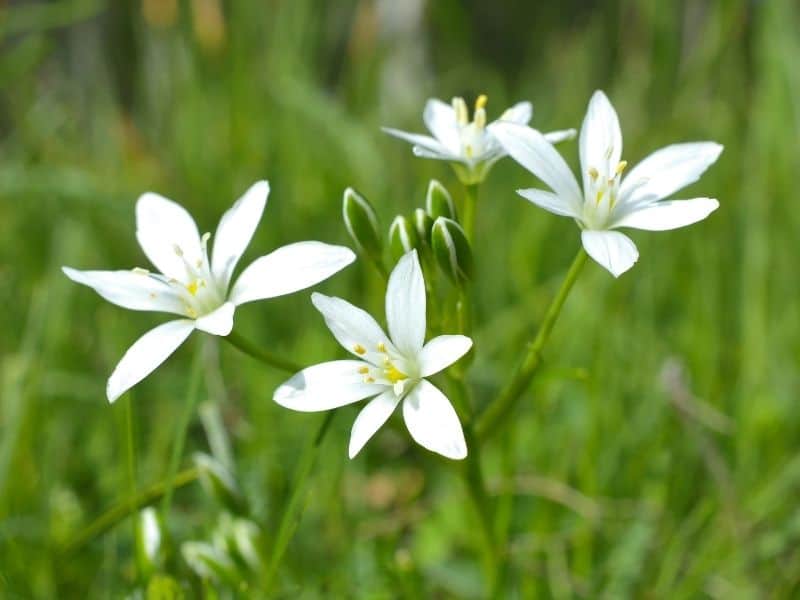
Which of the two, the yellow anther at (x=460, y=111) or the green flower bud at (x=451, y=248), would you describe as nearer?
the green flower bud at (x=451, y=248)

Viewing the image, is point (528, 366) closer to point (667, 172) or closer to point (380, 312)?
point (667, 172)

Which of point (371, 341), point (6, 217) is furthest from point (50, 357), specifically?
point (371, 341)

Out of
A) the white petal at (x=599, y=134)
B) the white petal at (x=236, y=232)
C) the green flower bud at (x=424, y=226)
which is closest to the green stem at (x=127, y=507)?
the white petal at (x=236, y=232)

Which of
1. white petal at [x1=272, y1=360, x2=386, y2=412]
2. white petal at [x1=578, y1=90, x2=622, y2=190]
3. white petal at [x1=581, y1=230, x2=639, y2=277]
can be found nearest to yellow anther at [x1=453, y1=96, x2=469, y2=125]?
white petal at [x1=578, y1=90, x2=622, y2=190]

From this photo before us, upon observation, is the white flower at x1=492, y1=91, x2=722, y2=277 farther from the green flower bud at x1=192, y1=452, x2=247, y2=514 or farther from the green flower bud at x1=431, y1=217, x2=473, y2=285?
the green flower bud at x1=192, y1=452, x2=247, y2=514

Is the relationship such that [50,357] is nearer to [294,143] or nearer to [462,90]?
Answer: [294,143]

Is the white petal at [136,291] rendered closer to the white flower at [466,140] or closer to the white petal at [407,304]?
the white petal at [407,304]

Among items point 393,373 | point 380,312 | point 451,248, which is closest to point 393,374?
point 393,373
